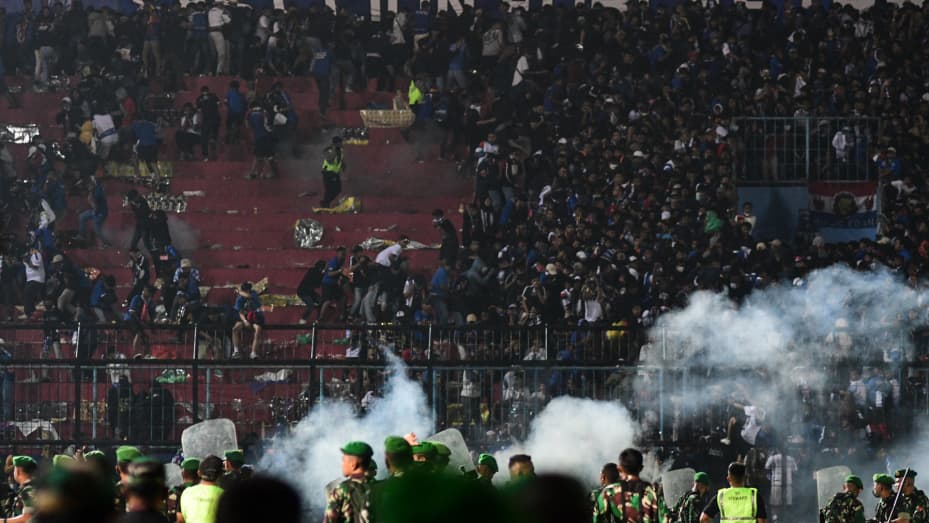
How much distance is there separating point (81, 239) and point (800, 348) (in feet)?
36.4

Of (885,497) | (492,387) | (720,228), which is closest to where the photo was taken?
(885,497)

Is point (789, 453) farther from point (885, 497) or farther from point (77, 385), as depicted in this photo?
point (77, 385)

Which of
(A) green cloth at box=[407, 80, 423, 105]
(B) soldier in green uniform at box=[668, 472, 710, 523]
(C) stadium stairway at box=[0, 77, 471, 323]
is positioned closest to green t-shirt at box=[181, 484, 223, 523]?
(B) soldier in green uniform at box=[668, 472, 710, 523]

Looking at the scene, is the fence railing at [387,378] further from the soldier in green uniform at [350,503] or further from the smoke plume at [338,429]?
the soldier in green uniform at [350,503]

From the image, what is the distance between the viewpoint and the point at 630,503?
815cm

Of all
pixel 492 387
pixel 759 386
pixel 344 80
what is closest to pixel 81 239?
pixel 344 80

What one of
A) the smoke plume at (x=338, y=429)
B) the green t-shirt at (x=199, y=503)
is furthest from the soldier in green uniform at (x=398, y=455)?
the smoke plume at (x=338, y=429)

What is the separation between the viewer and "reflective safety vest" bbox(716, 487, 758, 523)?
10.0m

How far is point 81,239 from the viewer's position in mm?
22906

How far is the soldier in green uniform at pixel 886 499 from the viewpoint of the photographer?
1130 cm

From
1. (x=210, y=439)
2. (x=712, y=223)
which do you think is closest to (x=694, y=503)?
(x=210, y=439)

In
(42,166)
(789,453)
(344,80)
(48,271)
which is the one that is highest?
(344,80)

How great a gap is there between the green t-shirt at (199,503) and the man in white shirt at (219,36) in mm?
18391

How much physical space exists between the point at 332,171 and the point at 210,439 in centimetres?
1013
